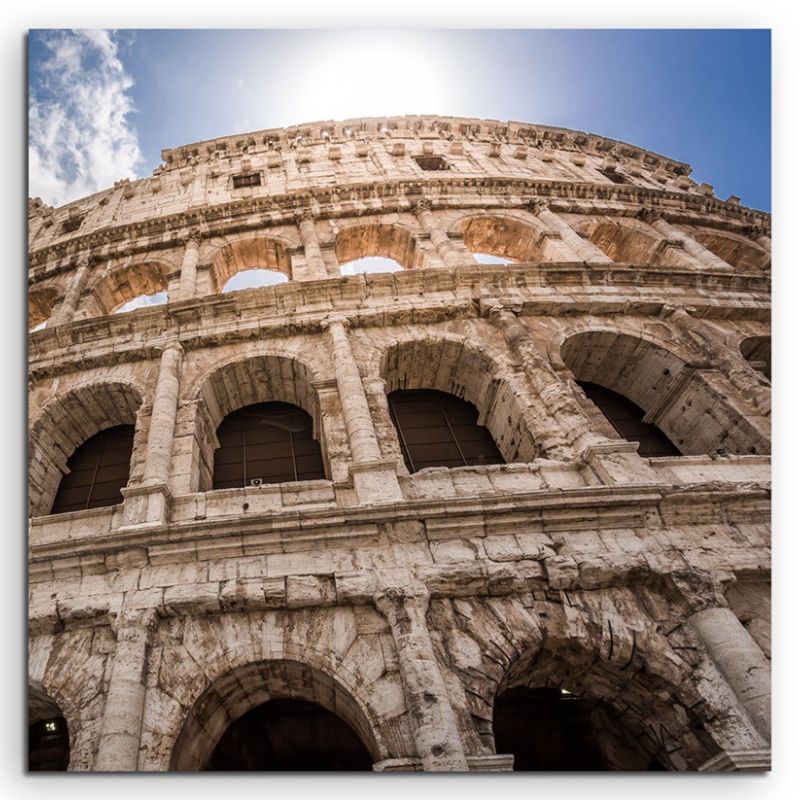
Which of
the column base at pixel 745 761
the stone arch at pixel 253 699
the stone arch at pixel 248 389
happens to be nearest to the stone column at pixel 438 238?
the stone arch at pixel 248 389

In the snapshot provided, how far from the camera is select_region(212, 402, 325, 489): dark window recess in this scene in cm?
729

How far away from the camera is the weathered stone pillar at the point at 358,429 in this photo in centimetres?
585

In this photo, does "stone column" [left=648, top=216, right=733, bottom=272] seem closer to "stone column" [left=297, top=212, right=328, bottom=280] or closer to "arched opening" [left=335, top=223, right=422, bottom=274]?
"arched opening" [left=335, top=223, right=422, bottom=274]

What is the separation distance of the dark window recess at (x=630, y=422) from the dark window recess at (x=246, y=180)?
9.27 meters

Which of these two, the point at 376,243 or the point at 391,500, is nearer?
the point at 391,500

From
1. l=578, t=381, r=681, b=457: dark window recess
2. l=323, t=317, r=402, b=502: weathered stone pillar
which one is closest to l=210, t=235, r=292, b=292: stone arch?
l=323, t=317, r=402, b=502: weathered stone pillar

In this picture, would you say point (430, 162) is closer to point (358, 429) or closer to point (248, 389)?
point (248, 389)

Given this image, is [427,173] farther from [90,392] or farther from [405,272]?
[90,392]

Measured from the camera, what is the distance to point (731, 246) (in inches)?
527

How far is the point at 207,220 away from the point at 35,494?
21.8 ft

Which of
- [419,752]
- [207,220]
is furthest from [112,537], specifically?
[207,220]

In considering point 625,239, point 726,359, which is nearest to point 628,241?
point 625,239

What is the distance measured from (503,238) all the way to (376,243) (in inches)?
107

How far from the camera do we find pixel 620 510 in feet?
18.3
